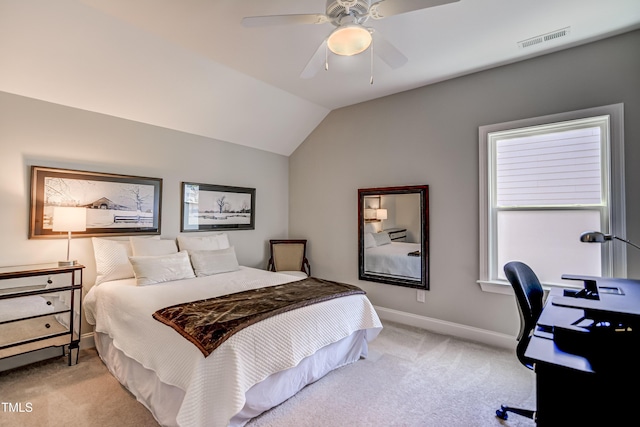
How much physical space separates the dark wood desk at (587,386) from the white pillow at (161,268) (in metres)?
3.01

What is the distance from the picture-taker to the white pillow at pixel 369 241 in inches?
163

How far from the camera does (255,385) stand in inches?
78.8

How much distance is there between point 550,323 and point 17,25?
3896mm

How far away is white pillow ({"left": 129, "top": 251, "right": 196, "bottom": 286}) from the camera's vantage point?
293cm

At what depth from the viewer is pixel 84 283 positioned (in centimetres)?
313

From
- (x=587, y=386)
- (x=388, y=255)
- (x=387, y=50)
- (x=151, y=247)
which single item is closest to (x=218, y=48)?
(x=387, y=50)

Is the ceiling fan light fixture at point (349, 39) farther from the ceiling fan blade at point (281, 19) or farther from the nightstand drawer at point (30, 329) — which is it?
the nightstand drawer at point (30, 329)

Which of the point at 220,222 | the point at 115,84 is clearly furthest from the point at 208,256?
the point at 115,84

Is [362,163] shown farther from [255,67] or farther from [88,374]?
[88,374]

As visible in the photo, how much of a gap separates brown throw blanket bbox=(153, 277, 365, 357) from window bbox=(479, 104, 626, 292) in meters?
1.71

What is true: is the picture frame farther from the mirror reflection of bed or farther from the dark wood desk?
the dark wood desk

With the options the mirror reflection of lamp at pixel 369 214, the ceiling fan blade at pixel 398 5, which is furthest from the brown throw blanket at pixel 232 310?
the ceiling fan blade at pixel 398 5

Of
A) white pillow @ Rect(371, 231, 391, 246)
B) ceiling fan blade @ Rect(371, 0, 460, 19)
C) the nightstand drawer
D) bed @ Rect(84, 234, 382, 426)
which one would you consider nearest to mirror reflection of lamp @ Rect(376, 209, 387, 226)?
white pillow @ Rect(371, 231, 391, 246)

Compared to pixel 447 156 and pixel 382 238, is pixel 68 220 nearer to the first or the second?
pixel 382 238
